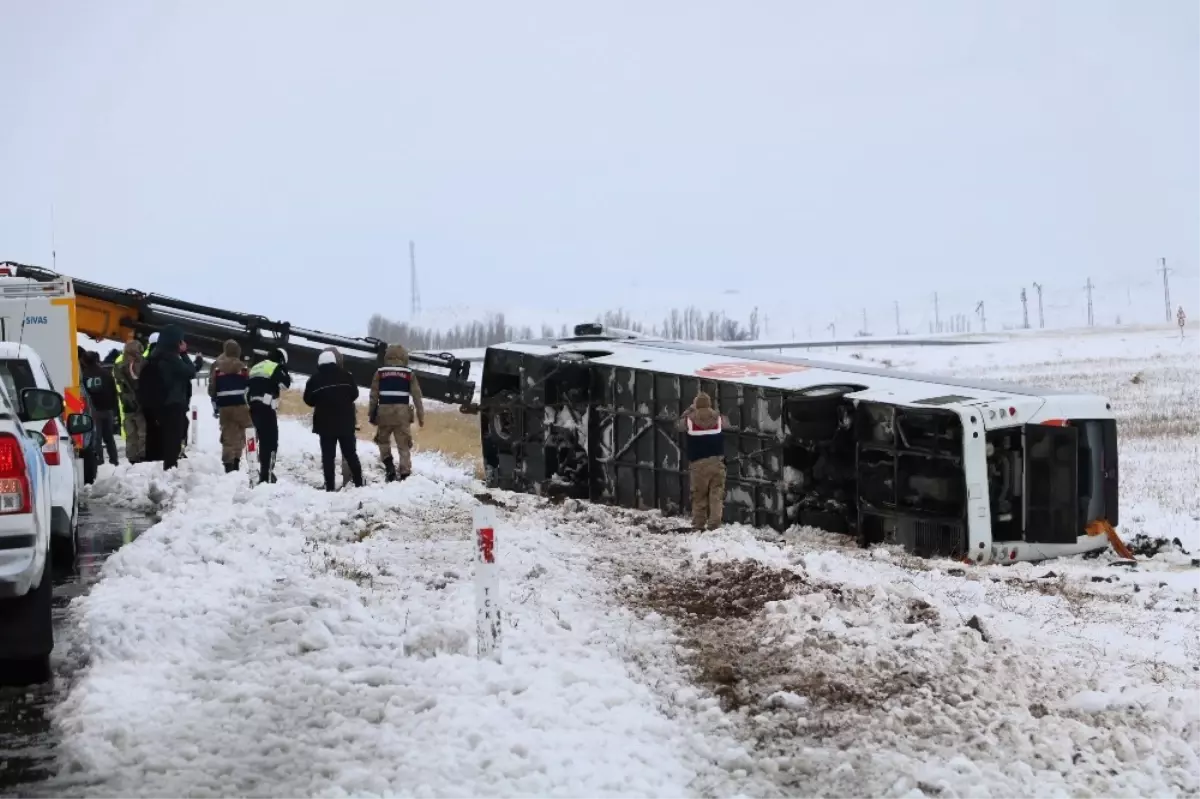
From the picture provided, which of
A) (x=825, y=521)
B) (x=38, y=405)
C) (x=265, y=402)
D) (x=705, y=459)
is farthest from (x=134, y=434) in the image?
(x=38, y=405)

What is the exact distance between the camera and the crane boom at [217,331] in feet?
70.6

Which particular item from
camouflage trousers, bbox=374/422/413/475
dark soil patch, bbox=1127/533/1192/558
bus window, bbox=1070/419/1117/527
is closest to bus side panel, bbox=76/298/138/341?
camouflage trousers, bbox=374/422/413/475

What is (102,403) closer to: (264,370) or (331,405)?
(264,370)

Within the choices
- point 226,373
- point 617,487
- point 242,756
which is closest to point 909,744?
point 242,756

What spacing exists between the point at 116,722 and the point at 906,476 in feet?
29.8

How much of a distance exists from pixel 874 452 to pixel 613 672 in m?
7.36

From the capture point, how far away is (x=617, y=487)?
59.2 feet

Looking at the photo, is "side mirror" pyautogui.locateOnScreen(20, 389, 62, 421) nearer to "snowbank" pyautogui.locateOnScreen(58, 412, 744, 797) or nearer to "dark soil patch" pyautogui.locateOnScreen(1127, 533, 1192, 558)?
"snowbank" pyautogui.locateOnScreen(58, 412, 744, 797)

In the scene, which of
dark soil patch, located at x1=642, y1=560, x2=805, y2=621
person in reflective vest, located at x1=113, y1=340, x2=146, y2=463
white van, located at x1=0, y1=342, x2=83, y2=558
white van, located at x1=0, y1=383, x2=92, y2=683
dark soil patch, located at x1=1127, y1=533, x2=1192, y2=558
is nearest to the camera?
white van, located at x1=0, y1=383, x2=92, y2=683

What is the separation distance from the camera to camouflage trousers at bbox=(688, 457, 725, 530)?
14773 mm

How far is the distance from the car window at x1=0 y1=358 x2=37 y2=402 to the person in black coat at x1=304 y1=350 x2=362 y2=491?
4.04 meters

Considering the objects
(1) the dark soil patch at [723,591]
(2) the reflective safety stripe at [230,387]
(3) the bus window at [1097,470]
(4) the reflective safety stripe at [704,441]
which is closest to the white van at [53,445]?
(2) the reflective safety stripe at [230,387]

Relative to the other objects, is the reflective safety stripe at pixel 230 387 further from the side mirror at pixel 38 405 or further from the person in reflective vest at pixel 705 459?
the side mirror at pixel 38 405

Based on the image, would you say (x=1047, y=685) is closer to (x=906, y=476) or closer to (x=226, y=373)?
(x=906, y=476)
